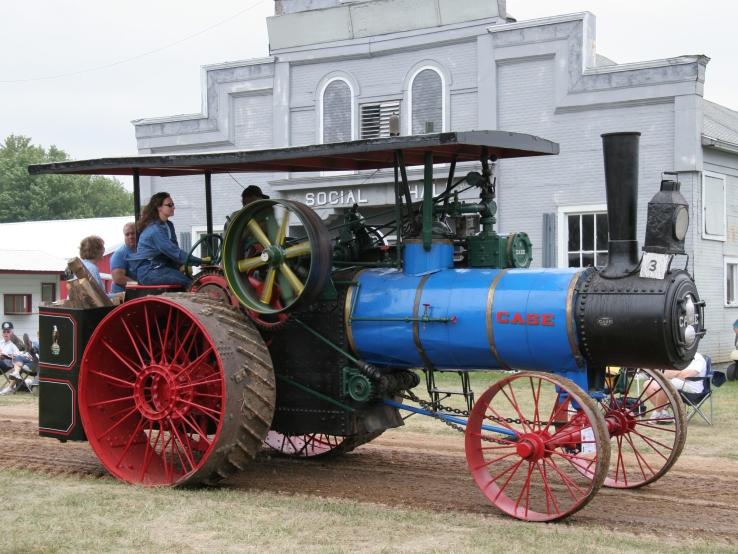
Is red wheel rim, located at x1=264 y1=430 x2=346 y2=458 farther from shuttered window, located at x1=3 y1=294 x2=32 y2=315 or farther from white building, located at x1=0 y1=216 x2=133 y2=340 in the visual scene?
shuttered window, located at x1=3 y1=294 x2=32 y2=315

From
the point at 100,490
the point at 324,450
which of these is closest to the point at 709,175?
the point at 324,450

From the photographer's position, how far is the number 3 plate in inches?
246

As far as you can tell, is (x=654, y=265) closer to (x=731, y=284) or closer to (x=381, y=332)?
(x=381, y=332)

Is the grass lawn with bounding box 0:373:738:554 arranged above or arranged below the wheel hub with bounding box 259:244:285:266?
below

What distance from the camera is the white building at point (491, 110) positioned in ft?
52.1

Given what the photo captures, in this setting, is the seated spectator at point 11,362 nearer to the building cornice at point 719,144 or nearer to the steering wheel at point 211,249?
the steering wheel at point 211,249

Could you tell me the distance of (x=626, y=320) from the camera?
246 inches

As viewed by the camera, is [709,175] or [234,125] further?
[234,125]

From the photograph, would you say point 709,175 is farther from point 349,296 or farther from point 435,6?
point 349,296

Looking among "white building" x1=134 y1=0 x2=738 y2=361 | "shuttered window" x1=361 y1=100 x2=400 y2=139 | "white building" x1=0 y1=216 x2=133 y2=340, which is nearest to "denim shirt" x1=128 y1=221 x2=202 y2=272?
"white building" x1=134 y1=0 x2=738 y2=361

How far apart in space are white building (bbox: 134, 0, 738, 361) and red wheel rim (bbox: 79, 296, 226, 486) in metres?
8.05

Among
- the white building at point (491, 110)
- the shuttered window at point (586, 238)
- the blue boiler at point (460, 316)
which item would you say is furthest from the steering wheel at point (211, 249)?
the shuttered window at point (586, 238)

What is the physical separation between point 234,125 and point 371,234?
1228 centimetres

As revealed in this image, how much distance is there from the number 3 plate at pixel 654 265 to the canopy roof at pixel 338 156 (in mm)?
1198
